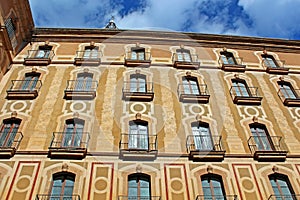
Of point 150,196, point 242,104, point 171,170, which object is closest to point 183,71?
point 242,104

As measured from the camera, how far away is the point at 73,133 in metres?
15.2

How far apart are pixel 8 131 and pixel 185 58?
11677mm

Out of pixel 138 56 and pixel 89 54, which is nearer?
pixel 89 54

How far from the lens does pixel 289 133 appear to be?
16109 mm

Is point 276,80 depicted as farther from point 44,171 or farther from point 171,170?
point 44,171

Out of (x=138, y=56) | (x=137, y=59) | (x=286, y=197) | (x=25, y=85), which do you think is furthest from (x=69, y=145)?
(x=286, y=197)

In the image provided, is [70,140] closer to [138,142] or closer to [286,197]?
[138,142]

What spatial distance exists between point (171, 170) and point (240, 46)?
12.3m

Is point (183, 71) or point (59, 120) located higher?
point (183, 71)

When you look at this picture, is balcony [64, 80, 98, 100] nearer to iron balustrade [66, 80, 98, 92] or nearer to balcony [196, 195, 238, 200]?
iron balustrade [66, 80, 98, 92]

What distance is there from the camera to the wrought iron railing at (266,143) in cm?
1513

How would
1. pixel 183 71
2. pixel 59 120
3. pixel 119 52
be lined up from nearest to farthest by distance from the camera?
1. pixel 59 120
2. pixel 183 71
3. pixel 119 52

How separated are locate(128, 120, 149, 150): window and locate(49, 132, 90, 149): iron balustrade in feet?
6.82

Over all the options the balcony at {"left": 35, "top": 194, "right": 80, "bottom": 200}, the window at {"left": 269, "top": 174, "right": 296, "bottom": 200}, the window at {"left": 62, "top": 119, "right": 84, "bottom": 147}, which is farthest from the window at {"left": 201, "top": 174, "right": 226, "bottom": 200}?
the window at {"left": 62, "top": 119, "right": 84, "bottom": 147}
